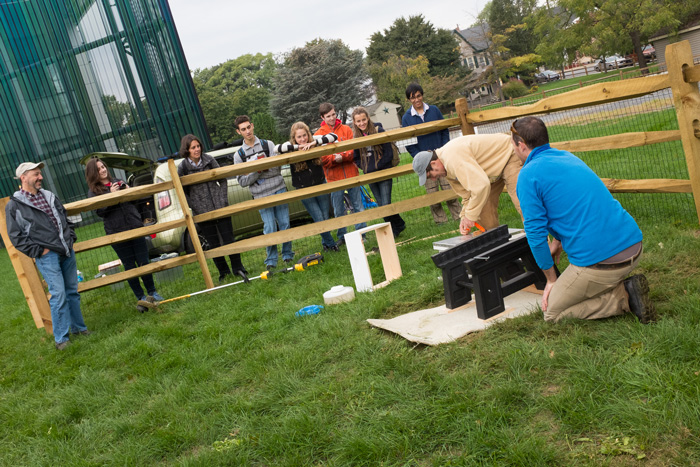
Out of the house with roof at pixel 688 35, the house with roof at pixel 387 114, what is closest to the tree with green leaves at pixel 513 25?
the house with roof at pixel 387 114

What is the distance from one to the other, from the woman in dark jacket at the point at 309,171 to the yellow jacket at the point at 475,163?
2.37 metres

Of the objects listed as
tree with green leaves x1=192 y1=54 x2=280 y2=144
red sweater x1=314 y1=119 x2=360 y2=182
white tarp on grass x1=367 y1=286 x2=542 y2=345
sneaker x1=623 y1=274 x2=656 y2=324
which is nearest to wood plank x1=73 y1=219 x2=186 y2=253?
red sweater x1=314 y1=119 x2=360 y2=182

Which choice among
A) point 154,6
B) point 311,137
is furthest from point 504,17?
point 311,137

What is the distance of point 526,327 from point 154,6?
20.1 m

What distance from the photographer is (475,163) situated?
4742mm

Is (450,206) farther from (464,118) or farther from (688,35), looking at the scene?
(688,35)

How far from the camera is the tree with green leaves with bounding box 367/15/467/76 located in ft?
180

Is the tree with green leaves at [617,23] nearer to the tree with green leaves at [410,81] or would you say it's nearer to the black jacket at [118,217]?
the tree with green leaves at [410,81]

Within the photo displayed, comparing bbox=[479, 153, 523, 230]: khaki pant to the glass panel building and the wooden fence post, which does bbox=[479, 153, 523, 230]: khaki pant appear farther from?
the glass panel building

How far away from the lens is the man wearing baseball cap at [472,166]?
15.3 feet

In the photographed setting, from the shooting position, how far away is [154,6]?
20.0 meters

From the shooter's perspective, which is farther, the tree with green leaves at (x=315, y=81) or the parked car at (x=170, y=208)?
the tree with green leaves at (x=315, y=81)

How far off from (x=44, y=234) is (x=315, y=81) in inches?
1753

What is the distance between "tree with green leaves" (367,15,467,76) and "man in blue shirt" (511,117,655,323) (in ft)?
171
